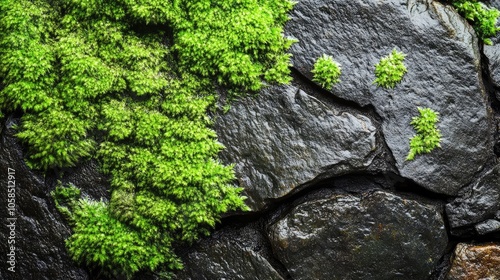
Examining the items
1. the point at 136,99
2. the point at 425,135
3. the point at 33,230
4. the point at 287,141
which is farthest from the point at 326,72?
the point at 33,230

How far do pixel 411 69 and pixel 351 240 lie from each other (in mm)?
1292

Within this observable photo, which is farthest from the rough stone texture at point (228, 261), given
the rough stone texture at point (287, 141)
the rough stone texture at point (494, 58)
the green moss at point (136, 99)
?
the rough stone texture at point (494, 58)

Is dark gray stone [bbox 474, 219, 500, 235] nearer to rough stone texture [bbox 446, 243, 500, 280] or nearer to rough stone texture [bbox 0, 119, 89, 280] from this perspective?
rough stone texture [bbox 446, 243, 500, 280]

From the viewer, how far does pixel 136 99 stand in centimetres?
326

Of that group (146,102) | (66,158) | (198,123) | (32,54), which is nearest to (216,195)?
(198,123)

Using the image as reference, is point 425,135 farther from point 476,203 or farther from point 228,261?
point 228,261

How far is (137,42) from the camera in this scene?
329cm

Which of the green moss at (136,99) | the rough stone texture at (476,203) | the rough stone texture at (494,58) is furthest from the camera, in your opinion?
the rough stone texture at (494,58)

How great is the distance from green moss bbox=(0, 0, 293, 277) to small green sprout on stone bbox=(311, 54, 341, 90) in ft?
0.72

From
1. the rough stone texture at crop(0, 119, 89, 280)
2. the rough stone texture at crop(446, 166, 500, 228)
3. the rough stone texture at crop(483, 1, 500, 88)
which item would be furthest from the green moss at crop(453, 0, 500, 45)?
the rough stone texture at crop(0, 119, 89, 280)

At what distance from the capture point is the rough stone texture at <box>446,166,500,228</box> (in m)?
3.24

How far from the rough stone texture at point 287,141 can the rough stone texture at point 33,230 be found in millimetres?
1297

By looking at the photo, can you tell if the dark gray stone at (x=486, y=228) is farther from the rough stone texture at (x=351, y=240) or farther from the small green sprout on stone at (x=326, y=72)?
the small green sprout on stone at (x=326, y=72)

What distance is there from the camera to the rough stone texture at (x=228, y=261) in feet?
10.3
